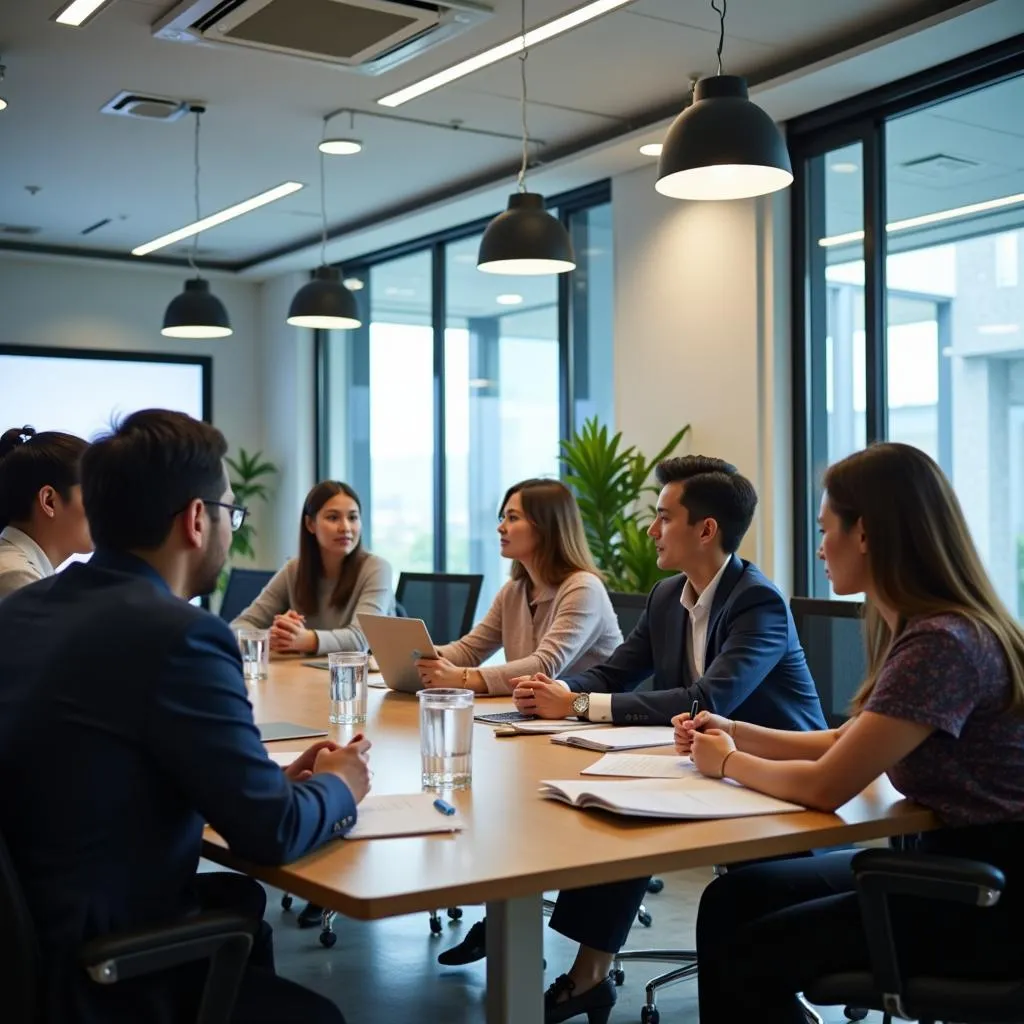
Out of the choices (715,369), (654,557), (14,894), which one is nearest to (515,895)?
(14,894)

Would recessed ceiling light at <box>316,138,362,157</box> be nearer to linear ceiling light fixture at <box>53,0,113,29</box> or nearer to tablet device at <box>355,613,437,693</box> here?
linear ceiling light fixture at <box>53,0,113,29</box>

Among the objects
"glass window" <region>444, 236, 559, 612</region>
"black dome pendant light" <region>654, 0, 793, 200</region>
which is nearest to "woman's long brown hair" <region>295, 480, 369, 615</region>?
"black dome pendant light" <region>654, 0, 793, 200</region>

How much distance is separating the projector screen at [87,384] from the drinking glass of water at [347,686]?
6447mm

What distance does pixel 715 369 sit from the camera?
19.5 feet

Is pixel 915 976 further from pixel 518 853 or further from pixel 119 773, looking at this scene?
pixel 119 773

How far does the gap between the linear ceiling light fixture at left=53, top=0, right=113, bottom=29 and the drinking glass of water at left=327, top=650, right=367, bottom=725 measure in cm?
276

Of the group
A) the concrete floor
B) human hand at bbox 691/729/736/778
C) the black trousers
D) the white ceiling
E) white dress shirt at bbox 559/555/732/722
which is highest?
the white ceiling

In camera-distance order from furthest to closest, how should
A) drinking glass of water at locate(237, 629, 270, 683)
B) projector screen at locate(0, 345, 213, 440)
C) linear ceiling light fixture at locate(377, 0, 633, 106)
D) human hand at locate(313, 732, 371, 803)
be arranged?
projector screen at locate(0, 345, 213, 440), linear ceiling light fixture at locate(377, 0, 633, 106), drinking glass of water at locate(237, 629, 270, 683), human hand at locate(313, 732, 371, 803)

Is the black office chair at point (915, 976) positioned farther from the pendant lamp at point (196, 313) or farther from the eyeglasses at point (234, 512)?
the pendant lamp at point (196, 313)

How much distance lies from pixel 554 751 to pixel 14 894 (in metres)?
1.17

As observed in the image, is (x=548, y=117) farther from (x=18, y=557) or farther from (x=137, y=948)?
(x=137, y=948)

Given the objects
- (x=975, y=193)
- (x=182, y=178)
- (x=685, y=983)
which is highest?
(x=182, y=178)

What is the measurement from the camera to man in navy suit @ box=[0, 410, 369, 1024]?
1614mm

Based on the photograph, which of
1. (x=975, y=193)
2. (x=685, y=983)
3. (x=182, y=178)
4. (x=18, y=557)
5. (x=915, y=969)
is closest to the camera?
(x=915, y=969)
